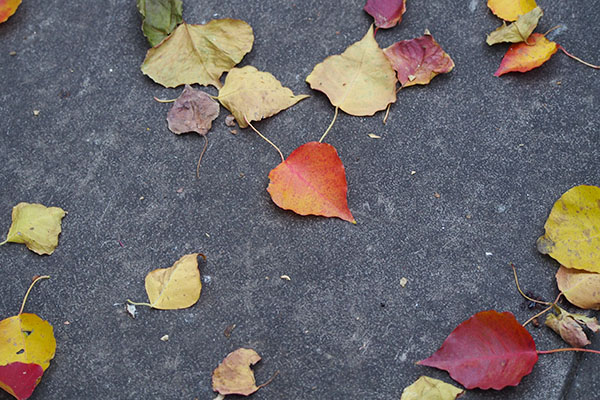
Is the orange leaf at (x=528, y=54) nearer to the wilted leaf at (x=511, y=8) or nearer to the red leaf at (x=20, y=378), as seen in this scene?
the wilted leaf at (x=511, y=8)

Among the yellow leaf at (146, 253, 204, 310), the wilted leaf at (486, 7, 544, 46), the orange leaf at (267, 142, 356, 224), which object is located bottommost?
the yellow leaf at (146, 253, 204, 310)

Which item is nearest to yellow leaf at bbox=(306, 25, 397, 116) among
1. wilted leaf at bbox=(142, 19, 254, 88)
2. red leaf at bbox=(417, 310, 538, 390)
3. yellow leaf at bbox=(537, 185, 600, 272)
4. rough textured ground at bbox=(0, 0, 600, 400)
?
rough textured ground at bbox=(0, 0, 600, 400)

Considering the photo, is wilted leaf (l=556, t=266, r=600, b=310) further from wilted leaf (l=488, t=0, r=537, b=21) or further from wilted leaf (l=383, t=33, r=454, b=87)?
wilted leaf (l=488, t=0, r=537, b=21)

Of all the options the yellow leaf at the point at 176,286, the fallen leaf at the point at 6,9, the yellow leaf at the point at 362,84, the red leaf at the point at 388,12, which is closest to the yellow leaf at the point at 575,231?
the yellow leaf at the point at 362,84

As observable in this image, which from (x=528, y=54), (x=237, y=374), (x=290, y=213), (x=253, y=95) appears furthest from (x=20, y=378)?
(x=528, y=54)

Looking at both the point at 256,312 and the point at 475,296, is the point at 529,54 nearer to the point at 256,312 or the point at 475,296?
the point at 475,296

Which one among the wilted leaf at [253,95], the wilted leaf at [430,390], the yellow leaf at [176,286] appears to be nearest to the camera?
the wilted leaf at [430,390]
